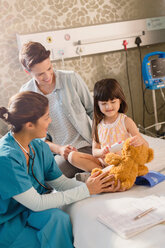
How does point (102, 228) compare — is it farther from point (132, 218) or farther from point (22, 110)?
point (22, 110)

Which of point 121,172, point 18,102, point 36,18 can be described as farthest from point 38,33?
point 121,172

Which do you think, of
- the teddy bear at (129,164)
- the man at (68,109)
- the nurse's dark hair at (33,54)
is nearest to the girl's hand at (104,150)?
the teddy bear at (129,164)

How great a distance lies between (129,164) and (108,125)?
18.7 inches

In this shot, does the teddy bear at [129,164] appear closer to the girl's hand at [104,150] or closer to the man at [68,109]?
the girl's hand at [104,150]

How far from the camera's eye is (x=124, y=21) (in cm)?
314

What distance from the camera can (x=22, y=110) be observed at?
150 cm

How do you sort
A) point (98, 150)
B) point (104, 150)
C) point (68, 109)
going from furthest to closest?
point (68, 109), point (98, 150), point (104, 150)

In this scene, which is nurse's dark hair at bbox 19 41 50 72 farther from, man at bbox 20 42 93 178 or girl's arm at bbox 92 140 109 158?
girl's arm at bbox 92 140 109 158

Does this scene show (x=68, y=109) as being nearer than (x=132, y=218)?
No

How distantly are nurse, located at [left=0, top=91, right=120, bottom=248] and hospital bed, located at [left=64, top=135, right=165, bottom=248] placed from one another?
0.04 metres

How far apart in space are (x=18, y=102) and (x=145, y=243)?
0.83m

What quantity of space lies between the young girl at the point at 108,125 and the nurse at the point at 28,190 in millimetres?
319

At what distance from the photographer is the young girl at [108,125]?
1930 millimetres

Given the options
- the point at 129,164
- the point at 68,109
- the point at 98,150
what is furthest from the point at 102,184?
the point at 68,109
